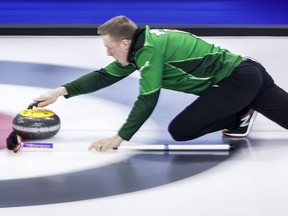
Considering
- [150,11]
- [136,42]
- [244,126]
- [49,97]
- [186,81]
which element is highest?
[136,42]

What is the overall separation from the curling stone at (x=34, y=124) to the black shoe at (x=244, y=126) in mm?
949

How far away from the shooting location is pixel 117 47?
358cm

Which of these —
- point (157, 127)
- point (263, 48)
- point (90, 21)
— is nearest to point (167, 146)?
point (157, 127)

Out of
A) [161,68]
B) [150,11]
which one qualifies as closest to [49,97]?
[161,68]

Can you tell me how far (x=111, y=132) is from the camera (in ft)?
13.6

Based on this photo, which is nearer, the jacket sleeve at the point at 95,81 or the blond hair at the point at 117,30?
the blond hair at the point at 117,30

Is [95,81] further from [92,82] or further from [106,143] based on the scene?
[106,143]

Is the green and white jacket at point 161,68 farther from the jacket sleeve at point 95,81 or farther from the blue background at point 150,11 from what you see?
the blue background at point 150,11

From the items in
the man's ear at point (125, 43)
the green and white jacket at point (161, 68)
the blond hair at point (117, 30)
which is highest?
the blond hair at point (117, 30)

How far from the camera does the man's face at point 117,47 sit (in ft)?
11.7

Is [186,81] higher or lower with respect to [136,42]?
lower

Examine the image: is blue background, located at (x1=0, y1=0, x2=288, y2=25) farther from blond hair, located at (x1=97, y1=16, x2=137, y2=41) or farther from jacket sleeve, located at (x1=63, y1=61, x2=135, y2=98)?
blond hair, located at (x1=97, y1=16, x2=137, y2=41)

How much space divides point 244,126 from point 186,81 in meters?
0.47

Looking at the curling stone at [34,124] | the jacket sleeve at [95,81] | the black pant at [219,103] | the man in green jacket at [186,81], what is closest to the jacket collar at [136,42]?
the man in green jacket at [186,81]
